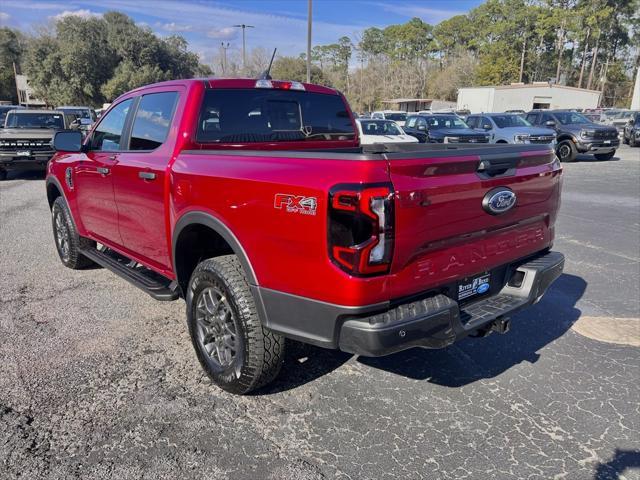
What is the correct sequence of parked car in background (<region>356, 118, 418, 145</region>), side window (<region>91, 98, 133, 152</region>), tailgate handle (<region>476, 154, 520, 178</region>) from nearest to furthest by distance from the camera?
tailgate handle (<region>476, 154, 520, 178</region>)
side window (<region>91, 98, 133, 152</region>)
parked car in background (<region>356, 118, 418, 145</region>)

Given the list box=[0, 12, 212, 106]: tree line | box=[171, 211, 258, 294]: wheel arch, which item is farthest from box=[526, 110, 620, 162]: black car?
box=[0, 12, 212, 106]: tree line

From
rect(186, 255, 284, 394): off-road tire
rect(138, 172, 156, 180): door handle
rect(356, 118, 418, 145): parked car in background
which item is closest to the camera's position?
rect(186, 255, 284, 394): off-road tire

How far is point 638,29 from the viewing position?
72.6 m

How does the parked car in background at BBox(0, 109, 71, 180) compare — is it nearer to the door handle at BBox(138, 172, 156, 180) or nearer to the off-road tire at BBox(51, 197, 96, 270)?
the off-road tire at BBox(51, 197, 96, 270)

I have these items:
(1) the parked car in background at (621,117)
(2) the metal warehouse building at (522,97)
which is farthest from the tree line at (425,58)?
(1) the parked car in background at (621,117)

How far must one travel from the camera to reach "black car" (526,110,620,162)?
1789 centimetres

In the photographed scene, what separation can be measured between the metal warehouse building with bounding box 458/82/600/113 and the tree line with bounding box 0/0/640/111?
15980 millimetres

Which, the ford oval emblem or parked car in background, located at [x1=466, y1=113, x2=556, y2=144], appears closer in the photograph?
the ford oval emblem

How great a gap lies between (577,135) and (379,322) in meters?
18.7

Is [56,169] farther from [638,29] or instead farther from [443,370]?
[638,29]

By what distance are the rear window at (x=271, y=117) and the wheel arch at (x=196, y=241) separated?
66 cm

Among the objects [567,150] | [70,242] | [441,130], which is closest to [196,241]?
[70,242]

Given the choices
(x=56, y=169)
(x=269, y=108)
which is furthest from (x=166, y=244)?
(x=56, y=169)

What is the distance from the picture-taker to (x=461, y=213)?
2.62m
